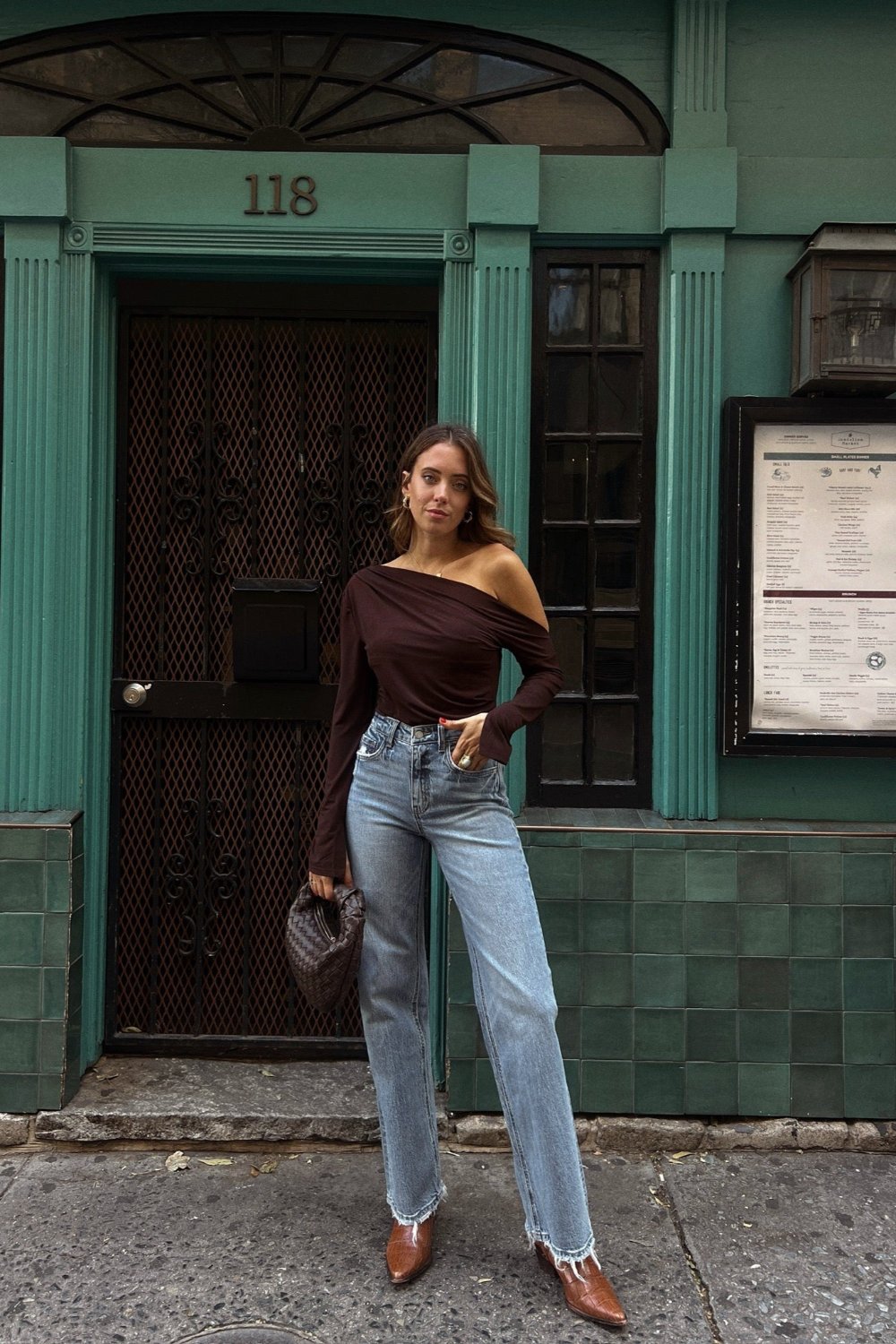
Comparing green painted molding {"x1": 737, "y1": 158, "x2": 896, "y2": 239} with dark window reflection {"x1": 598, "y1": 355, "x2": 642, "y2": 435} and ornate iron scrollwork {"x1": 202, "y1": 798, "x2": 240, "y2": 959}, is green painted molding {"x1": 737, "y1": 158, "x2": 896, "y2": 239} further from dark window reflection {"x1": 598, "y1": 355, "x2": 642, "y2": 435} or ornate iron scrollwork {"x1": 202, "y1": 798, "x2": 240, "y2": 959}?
ornate iron scrollwork {"x1": 202, "y1": 798, "x2": 240, "y2": 959}

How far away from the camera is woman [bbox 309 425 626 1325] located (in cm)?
279

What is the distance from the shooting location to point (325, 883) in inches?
116

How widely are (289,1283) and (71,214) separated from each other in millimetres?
3474

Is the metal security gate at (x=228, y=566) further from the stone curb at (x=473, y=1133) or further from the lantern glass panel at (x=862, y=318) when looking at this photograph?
the lantern glass panel at (x=862, y=318)

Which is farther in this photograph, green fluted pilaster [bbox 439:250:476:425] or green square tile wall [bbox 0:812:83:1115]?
green fluted pilaster [bbox 439:250:476:425]

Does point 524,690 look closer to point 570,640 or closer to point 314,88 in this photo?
point 570,640

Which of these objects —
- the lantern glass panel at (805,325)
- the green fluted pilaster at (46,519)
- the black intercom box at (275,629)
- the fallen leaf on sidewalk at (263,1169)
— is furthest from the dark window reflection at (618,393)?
the fallen leaf on sidewalk at (263,1169)

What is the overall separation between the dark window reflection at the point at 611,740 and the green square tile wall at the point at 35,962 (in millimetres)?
1840

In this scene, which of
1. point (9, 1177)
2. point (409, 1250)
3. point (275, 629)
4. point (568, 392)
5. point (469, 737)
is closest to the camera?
point (469, 737)

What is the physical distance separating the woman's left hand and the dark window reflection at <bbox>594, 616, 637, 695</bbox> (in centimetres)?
117

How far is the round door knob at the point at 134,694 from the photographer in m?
3.99

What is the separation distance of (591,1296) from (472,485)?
2.15m

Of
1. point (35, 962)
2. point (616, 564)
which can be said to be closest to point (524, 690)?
point (616, 564)

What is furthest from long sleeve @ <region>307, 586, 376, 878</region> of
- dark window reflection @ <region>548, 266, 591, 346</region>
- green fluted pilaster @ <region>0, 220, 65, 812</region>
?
dark window reflection @ <region>548, 266, 591, 346</region>
